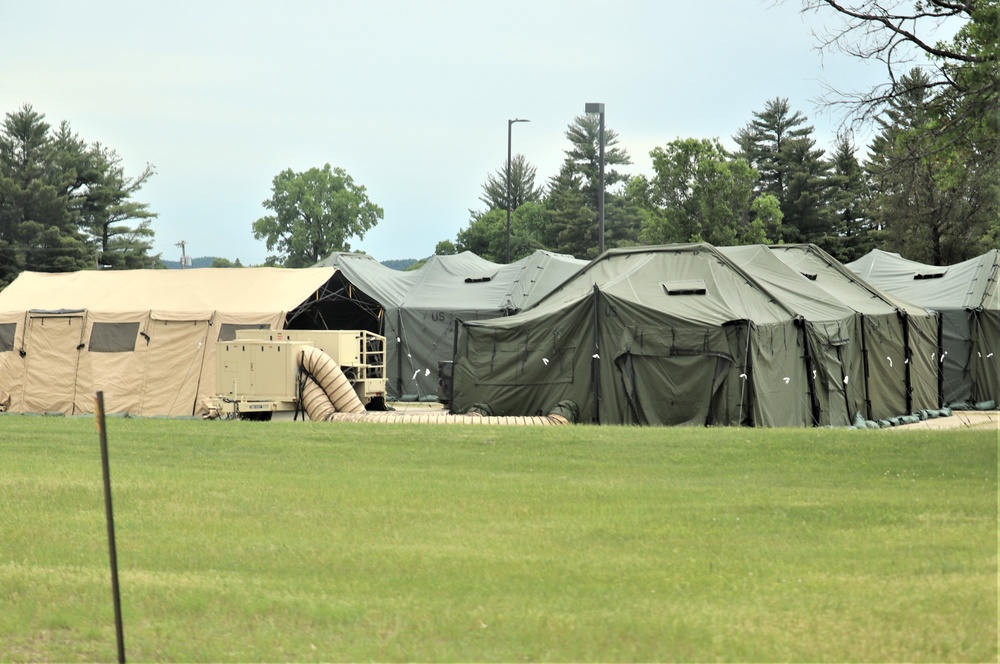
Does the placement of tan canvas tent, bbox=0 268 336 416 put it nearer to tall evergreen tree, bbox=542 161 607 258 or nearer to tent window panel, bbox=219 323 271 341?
tent window panel, bbox=219 323 271 341

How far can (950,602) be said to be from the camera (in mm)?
6441

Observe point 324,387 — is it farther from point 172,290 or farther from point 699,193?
point 699,193

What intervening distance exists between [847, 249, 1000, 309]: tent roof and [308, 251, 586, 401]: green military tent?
28.8 feet

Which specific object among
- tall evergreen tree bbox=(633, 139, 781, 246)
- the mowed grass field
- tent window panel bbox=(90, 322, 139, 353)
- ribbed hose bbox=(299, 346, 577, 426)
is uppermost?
tall evergreen tree bbox=(633, 139, 781, 246)

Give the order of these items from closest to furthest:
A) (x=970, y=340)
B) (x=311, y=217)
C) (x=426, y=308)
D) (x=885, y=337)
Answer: (x=885, y=337) → (x=970, y=340) → (x=426, y=308) → (x=311, y=217)

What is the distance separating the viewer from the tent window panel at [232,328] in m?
23.5

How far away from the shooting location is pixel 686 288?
809 inches

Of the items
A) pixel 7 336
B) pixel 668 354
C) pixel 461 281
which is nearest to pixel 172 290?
pixel 7 336

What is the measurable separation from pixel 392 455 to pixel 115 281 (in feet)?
46.9

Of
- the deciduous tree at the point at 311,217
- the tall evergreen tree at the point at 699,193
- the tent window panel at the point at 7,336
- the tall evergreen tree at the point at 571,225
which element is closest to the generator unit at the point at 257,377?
the tent window panel at the point at 7,336

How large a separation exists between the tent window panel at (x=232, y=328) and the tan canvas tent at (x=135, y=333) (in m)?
0.02

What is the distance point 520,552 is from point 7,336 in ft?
66.0

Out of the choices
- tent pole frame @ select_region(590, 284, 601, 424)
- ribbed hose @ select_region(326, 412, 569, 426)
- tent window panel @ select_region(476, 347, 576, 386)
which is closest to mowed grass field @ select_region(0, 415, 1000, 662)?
ribbed hose @ select_region(326, 412, 569, 426)

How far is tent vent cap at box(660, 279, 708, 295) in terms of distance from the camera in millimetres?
20484
